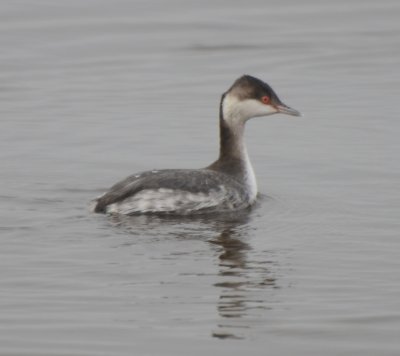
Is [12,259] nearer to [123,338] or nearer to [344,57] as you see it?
[123,338]

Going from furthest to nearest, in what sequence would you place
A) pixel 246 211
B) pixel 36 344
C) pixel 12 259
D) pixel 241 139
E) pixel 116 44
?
1. pixel 116 44
2. pixel 241 139
3. pixel 246 211
4. pixel 12 259
5. pixel 36 344

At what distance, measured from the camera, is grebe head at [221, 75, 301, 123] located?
12.3 meters

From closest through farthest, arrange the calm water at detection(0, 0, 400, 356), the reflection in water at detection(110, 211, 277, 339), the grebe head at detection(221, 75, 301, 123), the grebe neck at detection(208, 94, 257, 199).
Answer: the calm water at detection(0, 0, 400, 356) < the reflection in water at detection(110, 211, 277, 339) < the grebe neck at detection(208, 94, 257, 199) < the grebe head at detection(221, 75, 301, 123)

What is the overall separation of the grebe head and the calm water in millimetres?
586

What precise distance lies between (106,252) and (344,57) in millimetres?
8518

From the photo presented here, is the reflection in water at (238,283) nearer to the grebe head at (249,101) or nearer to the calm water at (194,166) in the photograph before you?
the calm water at (194,166)

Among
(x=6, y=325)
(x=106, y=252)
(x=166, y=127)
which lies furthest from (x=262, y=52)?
(x=6, y=325)

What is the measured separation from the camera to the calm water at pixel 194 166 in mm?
8023

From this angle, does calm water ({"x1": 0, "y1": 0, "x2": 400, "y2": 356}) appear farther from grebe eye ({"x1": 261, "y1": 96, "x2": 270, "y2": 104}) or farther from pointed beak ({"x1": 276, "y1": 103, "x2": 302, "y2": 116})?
grebe eye ({"x1": 261, "y1": 96, "x2": 270, "y2": 104})

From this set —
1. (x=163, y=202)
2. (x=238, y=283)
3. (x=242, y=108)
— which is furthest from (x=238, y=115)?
(x=238, y=283)

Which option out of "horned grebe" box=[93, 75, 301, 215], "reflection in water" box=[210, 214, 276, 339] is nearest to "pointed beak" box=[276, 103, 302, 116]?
"horned grebe" box=[93, 75, 301, 215]

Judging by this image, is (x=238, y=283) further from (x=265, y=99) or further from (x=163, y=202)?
(x=265, y=99)

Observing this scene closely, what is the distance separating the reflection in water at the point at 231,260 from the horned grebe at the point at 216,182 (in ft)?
0.38

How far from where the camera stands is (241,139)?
1244cm
